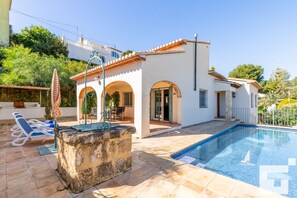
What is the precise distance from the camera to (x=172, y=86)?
10.7 m

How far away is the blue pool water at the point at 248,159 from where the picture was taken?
4.42 meters

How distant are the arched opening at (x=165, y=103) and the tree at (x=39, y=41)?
18520 millimetres

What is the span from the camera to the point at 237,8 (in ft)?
35.1

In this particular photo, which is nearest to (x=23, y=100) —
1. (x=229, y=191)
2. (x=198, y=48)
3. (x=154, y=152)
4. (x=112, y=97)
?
(x=112, y=97)

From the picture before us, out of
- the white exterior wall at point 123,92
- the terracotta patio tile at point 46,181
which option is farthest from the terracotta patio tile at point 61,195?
the white exterior wall at point 123,92

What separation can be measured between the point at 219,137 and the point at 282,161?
11.7 ft

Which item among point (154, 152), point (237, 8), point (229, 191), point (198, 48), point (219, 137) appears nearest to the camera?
point (229, 191)

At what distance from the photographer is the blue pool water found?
4419 millimetres

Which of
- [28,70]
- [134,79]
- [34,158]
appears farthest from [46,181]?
[28,70]

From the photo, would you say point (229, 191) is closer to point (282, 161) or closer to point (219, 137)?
point (282, 161)

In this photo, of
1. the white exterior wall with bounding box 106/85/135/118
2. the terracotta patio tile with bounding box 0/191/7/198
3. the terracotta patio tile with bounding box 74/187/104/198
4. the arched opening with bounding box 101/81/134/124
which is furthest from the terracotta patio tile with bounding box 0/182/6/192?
the white exterior wall with bounding box 106/85/135/118

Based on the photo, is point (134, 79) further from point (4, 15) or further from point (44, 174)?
point (4, 15)

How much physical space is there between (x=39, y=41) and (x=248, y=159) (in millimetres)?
30009

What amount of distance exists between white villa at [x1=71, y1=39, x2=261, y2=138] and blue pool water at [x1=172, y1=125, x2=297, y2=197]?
2729 mm
